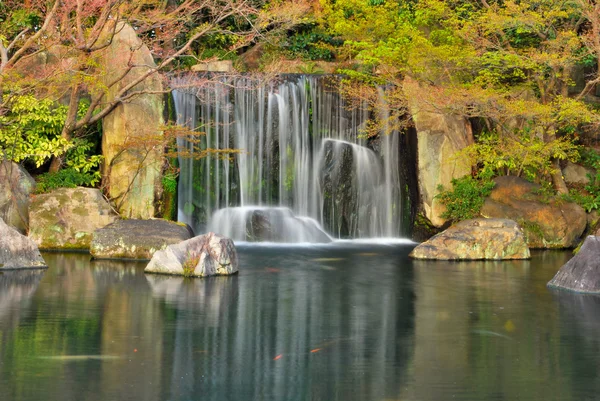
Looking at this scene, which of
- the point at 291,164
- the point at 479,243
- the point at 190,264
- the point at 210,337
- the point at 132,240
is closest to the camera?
the point at 210,337

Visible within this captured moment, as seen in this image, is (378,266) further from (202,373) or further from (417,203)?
(202,373)

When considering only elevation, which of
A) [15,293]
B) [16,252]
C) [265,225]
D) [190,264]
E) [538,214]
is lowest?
[15,293]

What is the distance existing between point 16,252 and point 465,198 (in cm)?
1005

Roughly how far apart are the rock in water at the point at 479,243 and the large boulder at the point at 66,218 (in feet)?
20.7

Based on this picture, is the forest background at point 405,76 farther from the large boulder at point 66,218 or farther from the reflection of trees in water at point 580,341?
the reflection of trees in water at point 580,341

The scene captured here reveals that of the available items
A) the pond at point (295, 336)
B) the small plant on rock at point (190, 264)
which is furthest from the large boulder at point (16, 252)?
the small plant on rock at point (190, 264)

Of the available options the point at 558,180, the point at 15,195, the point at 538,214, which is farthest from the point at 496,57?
the point at 15,195

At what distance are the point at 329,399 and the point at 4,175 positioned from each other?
12408mm

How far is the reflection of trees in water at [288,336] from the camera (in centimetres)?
696

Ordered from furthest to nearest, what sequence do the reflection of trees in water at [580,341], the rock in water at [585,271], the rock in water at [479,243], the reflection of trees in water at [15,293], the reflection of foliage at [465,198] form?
1. the reflection of foliage at [465,198]
2. the rock in water at [479,243]
3. the rock in water at [585,271]
4. the reflection of trees in water at [15,293]
5. the reflection of trees in water at [580,341]

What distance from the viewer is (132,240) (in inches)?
604

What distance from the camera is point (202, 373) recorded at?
7.29 meters

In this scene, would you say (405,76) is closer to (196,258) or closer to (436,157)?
(436,157)

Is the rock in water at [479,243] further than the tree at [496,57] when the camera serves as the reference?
No
